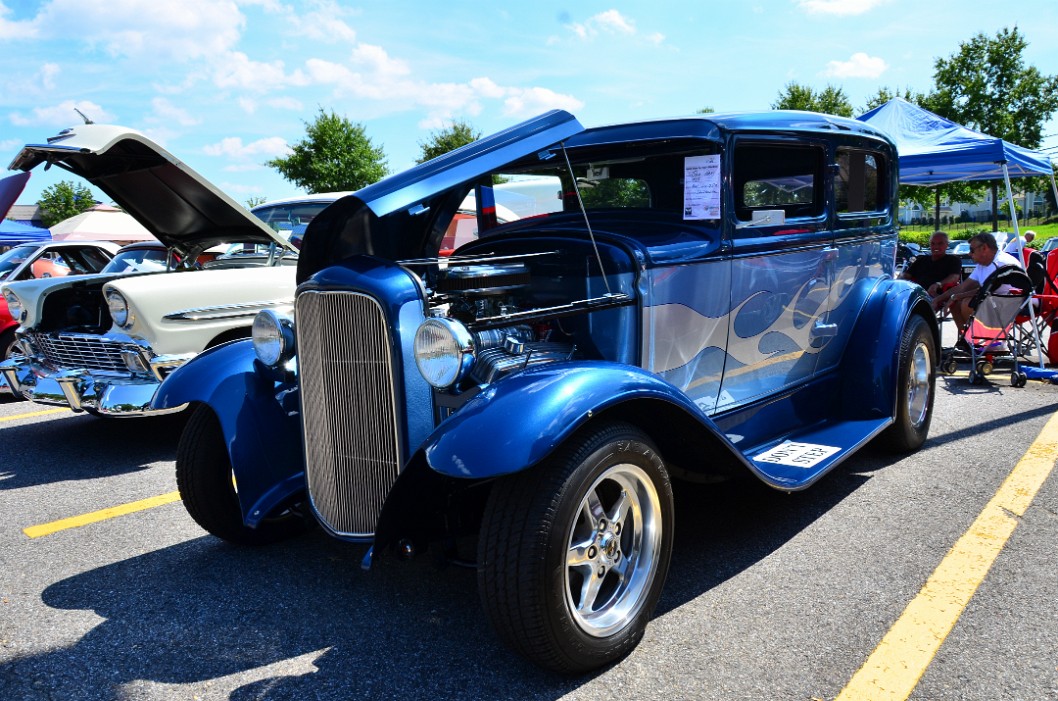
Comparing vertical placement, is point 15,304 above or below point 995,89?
below

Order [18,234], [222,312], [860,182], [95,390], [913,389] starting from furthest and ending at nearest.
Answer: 1. [18,234]
2. [222,312]
3. [95,390]
4. [913,389]
5. [860,182]

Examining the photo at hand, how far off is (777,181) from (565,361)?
176cm

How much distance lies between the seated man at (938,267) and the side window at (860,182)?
4.56 meters

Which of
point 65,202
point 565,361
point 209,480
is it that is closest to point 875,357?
point 565,361

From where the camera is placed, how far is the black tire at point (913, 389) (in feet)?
14.2

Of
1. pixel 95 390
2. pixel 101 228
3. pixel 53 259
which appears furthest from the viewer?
pixel 101 228

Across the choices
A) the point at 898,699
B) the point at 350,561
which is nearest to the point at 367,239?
the point at 350,561

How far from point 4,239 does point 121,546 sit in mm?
17597

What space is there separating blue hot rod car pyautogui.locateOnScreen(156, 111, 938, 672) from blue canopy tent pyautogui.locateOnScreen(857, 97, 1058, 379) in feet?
16.7

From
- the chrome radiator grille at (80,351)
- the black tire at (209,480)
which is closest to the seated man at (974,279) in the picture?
the black tire at (209,480)

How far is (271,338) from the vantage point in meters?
3.11

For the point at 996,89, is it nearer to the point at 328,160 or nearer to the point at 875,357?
the point at 328,160

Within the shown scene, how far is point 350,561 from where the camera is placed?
10.5 ft

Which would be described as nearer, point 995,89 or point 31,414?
point 31,414
